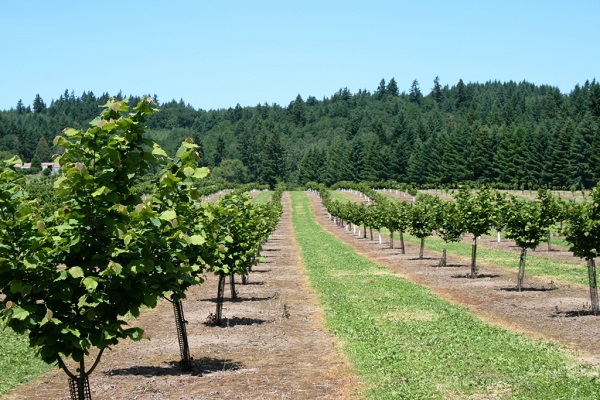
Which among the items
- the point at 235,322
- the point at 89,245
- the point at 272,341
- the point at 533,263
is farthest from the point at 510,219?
the point at 89,245

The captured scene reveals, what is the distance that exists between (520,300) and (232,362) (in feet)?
51.0

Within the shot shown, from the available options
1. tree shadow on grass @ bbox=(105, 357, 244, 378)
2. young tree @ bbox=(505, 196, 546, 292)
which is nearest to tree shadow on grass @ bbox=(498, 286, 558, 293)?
young tree @ bbox=(505, 196, 546, 292)

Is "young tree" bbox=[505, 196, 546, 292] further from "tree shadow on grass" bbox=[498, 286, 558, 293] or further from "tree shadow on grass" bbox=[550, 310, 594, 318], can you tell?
"tree shadow on grass" bbox=[550, 310, 594, 318]

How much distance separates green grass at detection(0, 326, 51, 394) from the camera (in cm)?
1620

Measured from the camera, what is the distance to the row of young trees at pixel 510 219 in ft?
78.3

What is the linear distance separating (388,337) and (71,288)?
13.1 meters

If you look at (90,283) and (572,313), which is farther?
(572,313)

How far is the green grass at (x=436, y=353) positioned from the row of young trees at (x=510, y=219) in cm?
458

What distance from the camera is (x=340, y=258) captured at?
174 ft

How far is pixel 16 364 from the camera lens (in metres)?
18.1

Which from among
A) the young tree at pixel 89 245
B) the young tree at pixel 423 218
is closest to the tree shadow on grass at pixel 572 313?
the young tree at pixel 89 245

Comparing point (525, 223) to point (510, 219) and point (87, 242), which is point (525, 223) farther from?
point (87, 242)

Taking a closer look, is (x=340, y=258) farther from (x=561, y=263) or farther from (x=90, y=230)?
(x=90, y=230)

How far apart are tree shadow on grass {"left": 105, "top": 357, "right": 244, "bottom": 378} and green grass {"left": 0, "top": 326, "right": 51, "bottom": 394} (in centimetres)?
196
